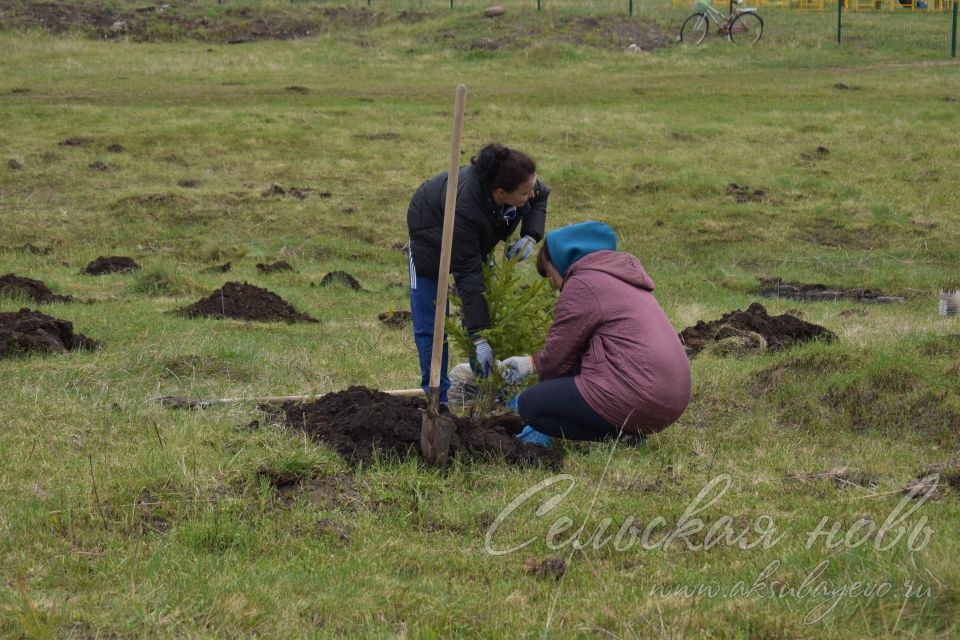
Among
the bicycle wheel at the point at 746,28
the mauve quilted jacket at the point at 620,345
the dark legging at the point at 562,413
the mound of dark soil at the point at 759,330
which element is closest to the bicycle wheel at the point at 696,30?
the bicycle wheel at the point at 746,28

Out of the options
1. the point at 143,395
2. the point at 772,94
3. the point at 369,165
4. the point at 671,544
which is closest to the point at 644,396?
the point at 671,544

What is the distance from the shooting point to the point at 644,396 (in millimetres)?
5707

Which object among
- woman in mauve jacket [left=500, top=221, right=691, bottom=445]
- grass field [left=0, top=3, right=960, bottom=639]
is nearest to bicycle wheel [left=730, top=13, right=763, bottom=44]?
grass field [left=0, top=3, right=960, bottom=639]

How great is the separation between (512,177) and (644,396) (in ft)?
4.79

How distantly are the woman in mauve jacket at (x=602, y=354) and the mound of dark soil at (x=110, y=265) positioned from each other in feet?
27.0

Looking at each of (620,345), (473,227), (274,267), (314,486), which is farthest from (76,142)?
(620,345)

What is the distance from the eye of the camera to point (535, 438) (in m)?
6.16

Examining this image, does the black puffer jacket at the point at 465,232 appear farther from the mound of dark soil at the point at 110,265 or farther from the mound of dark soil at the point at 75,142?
the mound of dark soil at the point at 75,142

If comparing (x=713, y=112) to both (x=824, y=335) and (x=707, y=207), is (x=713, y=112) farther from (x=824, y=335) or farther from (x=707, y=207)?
(x=824, y=335)

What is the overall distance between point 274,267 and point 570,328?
320 inches

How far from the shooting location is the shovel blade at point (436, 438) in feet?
18.2

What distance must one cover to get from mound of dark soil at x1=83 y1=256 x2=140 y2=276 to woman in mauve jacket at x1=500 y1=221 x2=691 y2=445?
823 cm

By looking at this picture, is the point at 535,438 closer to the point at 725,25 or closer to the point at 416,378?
the point at 416,378

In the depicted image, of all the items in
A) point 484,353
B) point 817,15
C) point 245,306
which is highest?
point 817,15
